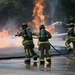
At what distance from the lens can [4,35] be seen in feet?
120

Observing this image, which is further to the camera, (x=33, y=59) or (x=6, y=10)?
(x=6, y=10)

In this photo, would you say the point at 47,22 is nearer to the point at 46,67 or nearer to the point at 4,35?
the point at 4,35

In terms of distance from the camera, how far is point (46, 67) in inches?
524

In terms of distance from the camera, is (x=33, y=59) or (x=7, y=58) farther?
(x=7, y=58)

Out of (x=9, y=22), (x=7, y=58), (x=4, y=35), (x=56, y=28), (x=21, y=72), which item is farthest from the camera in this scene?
(x=9, y=22)

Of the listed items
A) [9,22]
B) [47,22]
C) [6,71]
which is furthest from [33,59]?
[9,22]

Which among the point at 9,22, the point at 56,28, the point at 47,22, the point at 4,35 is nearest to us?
the point at 4,35

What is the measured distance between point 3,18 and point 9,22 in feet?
12.0

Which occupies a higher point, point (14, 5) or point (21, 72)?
point (14, 5)

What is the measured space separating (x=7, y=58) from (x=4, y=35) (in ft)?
65.2

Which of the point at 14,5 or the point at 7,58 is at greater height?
the point at 14,5

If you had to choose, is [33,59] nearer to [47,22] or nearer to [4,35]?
[4,35]

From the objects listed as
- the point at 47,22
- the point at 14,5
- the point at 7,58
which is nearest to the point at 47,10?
the point at 47,22

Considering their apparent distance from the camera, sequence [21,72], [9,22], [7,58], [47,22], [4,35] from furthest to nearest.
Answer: [9,22]
[47,22]
[4,35]
[7,58]
[21,72]
